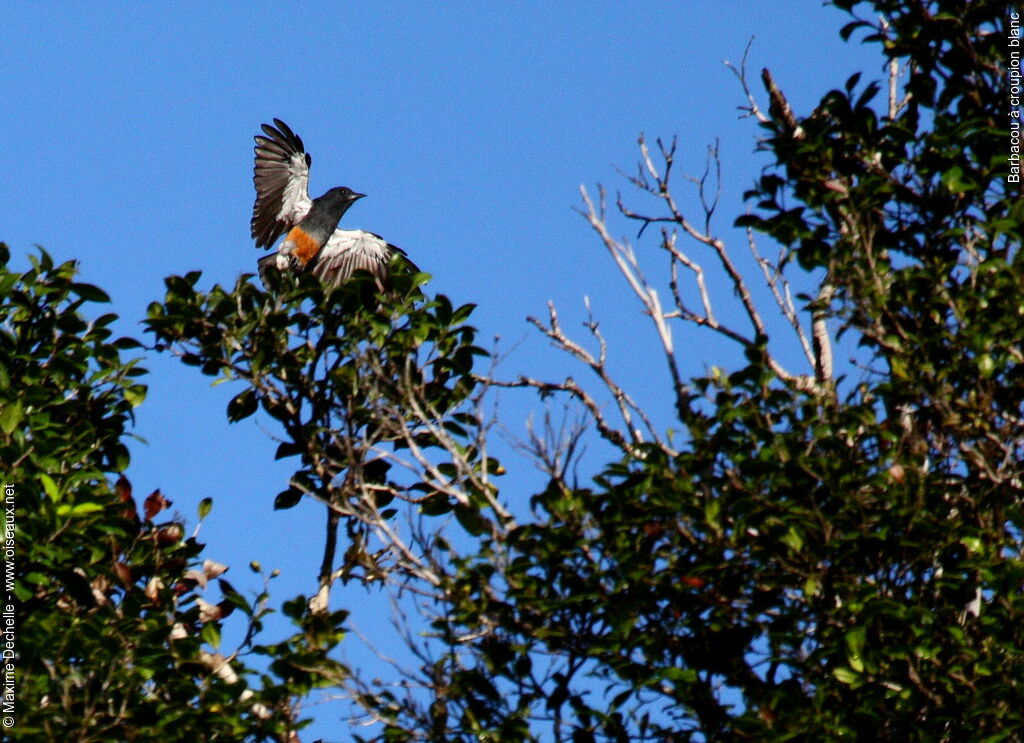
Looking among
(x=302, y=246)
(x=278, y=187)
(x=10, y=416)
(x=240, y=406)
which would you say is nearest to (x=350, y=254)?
(x=302, y=246)

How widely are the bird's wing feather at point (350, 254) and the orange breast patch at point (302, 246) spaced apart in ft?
0.27

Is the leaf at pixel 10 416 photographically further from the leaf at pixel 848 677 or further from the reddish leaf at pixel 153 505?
the leaf at pixel 848 677

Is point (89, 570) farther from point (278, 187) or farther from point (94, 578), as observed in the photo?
point (278, 187)

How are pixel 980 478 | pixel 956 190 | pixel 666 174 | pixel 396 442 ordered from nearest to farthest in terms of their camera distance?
pixel 980 478 < pixel 956 190 < pixel 396 442 < pixel 666 174

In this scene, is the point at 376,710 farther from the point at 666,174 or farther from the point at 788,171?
the point at 666,174

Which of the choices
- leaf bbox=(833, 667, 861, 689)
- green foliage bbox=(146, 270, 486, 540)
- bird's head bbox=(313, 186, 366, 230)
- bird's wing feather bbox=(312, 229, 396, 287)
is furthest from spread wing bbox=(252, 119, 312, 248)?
leaf bbox=(833, 667, 861, 689)

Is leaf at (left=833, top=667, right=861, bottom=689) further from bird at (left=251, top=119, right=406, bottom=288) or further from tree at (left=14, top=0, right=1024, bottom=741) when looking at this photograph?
bird at (left=251, top=119, right=406, bottom=288)

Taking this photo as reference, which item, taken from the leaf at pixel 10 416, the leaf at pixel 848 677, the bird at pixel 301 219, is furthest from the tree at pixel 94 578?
the bird at pixel 301 219

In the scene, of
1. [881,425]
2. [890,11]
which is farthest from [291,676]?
[890,11]

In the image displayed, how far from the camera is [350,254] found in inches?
464

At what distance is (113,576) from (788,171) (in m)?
3.34

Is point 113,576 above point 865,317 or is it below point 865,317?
above

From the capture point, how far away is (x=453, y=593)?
211 inches

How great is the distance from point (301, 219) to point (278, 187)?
0.41m
